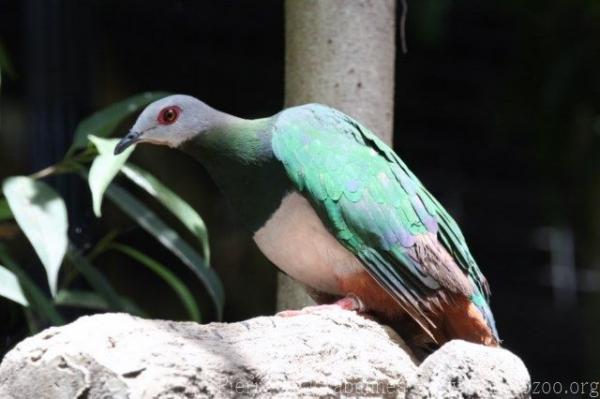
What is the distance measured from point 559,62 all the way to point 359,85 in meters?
1.74

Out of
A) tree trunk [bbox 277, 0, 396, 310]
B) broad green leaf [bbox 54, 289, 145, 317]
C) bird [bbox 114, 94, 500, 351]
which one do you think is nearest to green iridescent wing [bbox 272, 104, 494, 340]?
bird [bbox 114, 94, 500, 351]

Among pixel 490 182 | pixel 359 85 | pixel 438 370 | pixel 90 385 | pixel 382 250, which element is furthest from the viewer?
pixel 490 182

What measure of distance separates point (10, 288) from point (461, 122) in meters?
2.38

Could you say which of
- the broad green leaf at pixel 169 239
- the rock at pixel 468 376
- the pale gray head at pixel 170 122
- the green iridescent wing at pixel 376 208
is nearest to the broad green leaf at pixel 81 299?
the broad green leaf at pixel 169 239

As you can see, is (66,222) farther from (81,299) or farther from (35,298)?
(81,299)

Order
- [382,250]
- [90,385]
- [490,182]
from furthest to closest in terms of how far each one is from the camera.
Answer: [490,182] < [382,250] < [90,385]

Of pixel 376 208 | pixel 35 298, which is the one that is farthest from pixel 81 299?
pixel 376 208

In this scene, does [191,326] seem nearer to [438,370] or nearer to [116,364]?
[116,364]

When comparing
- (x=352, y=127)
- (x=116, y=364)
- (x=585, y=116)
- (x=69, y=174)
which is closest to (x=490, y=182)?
(x=585, y=116)

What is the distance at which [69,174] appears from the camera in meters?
3.13

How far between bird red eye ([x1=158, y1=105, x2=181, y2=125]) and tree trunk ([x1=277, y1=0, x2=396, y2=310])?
44cm

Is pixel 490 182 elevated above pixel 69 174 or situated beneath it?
situated beneath

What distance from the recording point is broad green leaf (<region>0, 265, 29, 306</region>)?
2467 millimetres

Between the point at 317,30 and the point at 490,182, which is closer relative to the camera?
the point at 317,30
